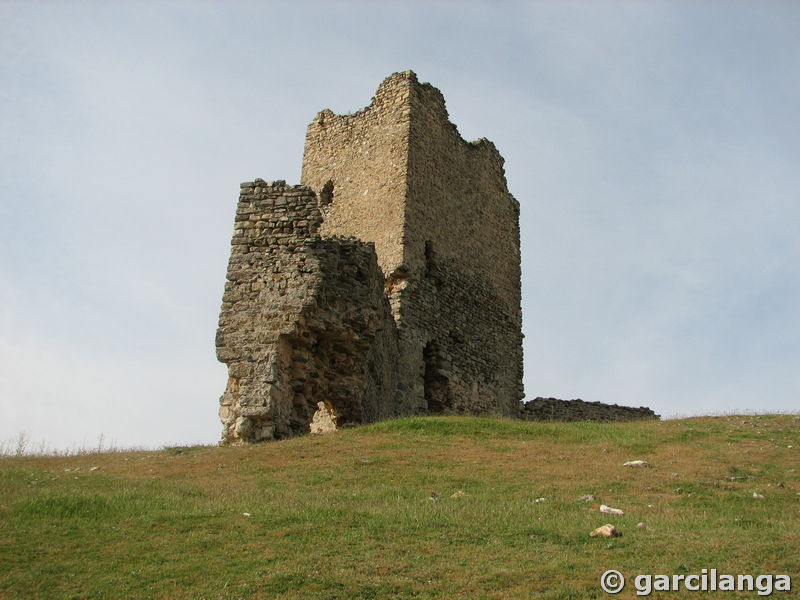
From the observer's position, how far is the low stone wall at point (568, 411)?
20.5 meters

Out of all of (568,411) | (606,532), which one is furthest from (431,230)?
(606,532)

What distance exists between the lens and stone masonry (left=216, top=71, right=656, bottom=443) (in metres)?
12.1

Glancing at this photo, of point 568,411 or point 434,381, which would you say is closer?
point 434,381

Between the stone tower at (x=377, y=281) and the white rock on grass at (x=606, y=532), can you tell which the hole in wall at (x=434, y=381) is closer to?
the stone tower at (x=377, y=281)

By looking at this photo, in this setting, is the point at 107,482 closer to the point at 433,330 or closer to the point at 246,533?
the point at 246,533

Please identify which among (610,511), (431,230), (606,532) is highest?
(431,230)

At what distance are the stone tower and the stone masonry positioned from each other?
0.10 feet

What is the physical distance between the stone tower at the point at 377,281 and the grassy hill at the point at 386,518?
1.63 m

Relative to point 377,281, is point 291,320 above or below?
below

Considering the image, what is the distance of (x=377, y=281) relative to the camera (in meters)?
14.1

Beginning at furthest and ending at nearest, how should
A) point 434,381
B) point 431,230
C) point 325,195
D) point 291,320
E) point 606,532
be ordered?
point 325,195 → point 431,230 → point 434,381 → point 291,320 → point 606,532

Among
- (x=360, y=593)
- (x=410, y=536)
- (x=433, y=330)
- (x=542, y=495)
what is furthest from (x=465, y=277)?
(x=360, y=593)

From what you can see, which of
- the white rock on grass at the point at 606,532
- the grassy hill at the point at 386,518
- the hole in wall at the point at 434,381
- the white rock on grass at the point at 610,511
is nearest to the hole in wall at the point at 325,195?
the hole in wall at the point at 434,381

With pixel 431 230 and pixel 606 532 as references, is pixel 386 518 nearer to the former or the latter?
pixel 606 532
